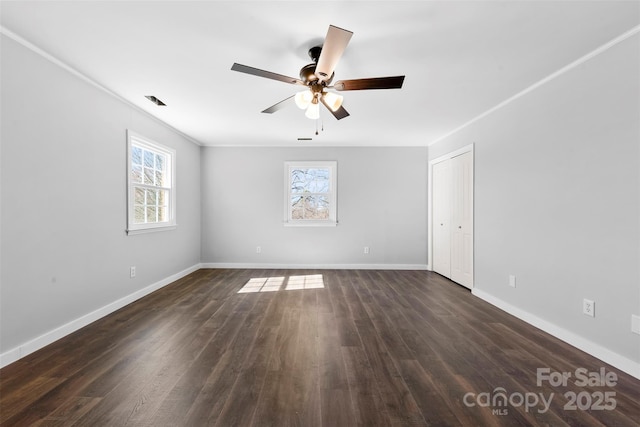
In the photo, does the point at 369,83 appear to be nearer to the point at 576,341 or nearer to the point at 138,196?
the point at 576,341

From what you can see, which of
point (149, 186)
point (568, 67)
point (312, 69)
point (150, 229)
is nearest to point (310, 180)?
point (149, 186)

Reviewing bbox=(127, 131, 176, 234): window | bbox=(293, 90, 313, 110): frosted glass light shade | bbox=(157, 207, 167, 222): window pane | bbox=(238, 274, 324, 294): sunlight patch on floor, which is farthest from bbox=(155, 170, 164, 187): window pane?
bbox=(293, 90, 313, 110): frosted glass light shade

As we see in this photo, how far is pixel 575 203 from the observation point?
2361 millimetres

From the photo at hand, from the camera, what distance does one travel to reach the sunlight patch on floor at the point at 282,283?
396 centimetres

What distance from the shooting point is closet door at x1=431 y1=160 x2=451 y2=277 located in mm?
4574

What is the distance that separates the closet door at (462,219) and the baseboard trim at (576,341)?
30.3 inches

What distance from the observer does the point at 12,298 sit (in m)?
2.04

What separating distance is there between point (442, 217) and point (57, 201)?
200 inches

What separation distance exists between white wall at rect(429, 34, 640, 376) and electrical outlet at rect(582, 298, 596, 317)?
3 cm

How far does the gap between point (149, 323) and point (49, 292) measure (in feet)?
2.79

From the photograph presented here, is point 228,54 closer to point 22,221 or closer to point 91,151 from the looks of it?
point 91,151

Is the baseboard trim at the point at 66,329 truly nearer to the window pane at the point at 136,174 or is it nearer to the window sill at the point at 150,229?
the window sill at the point at 150,229

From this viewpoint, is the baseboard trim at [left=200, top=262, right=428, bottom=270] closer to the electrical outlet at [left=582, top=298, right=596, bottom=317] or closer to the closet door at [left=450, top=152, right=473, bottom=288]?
Result: the closet door at [left=450, top=152, right=473, bottom=288]

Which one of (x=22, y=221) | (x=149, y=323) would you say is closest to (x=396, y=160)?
(x=149, y=323)
